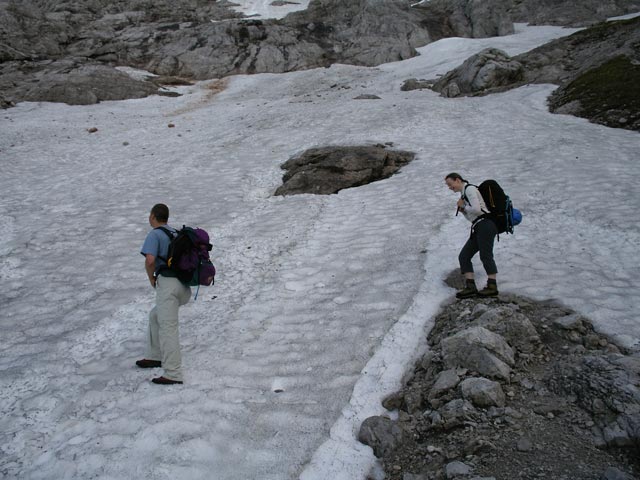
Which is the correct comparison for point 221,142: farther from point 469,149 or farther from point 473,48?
point 473,48

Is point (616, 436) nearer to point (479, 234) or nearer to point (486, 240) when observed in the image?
point (486, 240)

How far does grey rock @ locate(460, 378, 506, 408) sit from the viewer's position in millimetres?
4809

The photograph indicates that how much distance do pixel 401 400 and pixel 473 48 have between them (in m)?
42.2

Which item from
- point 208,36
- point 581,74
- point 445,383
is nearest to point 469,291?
point 445,383

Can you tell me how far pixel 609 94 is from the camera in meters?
20.5

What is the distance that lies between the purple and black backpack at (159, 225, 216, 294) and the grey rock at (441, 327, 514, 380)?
Result: 351cm

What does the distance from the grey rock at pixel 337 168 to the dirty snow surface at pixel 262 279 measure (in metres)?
0.82

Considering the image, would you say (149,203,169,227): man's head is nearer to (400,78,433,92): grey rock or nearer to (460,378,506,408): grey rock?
(460,378,506,408): grey rock

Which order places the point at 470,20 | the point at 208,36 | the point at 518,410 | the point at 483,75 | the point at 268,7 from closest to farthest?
the point at 518,410 → the point at 483,75 → the point at 208,36 → the point at 470,20 → the point at 268,7

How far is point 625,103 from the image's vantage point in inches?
752

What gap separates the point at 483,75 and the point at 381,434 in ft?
95.8

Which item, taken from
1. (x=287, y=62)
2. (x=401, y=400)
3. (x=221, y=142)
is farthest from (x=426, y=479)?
(x=287, y=62)

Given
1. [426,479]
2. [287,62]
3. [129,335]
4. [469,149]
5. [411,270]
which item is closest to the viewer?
[426,479]

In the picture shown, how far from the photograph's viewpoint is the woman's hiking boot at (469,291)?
7543mm
